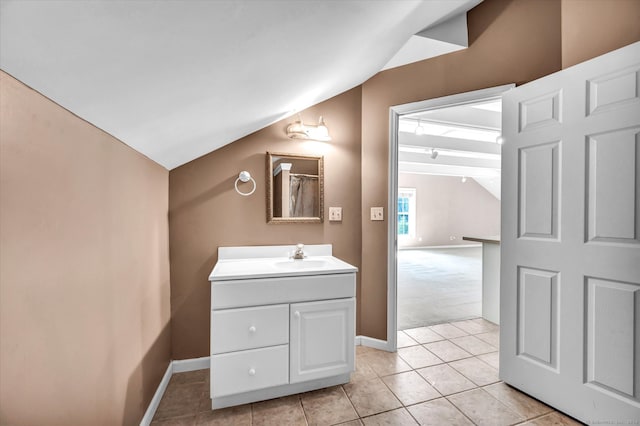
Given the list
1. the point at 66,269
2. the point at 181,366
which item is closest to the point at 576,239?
the point at 66,269

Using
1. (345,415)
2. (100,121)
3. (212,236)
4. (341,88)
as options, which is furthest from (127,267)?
(341,88)

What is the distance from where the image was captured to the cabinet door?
67.2 inches

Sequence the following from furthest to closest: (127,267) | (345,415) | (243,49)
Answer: (345,415) → (127,267) → (243,49)

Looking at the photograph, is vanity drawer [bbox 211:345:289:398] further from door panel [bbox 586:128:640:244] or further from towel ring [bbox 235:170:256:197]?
door panel [bbox 586:128:640:244]

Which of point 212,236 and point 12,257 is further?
point 212,236

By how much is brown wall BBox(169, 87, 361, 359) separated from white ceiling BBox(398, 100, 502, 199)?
903 mm

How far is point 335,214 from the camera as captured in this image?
2.38 m

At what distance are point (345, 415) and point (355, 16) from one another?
1.98m

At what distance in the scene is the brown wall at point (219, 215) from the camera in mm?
2055

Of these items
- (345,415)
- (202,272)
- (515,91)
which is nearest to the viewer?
(345,415)

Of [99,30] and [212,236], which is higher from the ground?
[99,30]

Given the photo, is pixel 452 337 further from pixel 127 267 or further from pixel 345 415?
pixel 127 267

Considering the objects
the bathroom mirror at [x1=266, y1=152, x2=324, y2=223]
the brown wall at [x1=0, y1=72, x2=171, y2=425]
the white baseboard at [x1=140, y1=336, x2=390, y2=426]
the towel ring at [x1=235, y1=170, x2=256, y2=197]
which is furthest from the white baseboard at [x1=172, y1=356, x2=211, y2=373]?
the towel ring at [x1=235, y1=170, x2=256, y2=197]

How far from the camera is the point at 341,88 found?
221 centimetres
